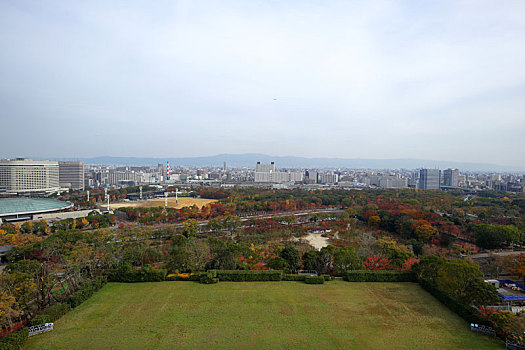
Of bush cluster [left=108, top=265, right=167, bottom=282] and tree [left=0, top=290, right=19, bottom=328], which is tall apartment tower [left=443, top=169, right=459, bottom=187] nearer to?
bush cluster [left=108, top=265, right=167, bottom=282]

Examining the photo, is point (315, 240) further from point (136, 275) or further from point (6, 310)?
point (6, 310)

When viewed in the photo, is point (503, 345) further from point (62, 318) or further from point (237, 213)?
point (237, 213)

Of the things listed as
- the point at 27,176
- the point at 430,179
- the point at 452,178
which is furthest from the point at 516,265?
the point at 452,178

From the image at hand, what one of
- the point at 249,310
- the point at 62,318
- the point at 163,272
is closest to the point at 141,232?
the point at 163,272

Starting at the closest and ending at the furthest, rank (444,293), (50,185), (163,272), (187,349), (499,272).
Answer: (187,349), (444,293), (163,272), (499,272), (50,185)

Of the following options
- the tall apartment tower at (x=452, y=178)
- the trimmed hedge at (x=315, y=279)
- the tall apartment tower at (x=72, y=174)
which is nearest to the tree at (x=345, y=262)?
the trimmed hedge at (x=315, y=279)

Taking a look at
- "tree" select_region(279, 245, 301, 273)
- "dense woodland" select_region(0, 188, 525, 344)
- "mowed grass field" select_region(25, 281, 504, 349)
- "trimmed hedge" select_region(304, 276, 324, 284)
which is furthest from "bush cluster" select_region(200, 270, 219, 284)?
"trimmed hedge" select_region(304, 276, 324, 284)
